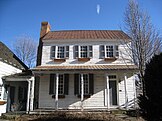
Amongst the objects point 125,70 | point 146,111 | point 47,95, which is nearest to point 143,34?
point 125,70

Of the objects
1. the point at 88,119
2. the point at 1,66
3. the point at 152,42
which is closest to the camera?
the point at 88,119

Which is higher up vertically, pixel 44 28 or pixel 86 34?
pixel 44 28

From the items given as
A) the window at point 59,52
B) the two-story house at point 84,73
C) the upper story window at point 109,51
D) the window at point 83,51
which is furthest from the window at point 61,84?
the upper story window at point 109,51

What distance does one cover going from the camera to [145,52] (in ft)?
36.2

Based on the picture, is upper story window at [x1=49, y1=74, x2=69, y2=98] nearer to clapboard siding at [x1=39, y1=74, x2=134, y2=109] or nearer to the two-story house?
the two-story house

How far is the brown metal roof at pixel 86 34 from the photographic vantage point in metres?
17.6

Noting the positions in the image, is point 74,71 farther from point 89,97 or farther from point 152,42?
point 152,42

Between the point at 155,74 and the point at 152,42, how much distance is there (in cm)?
551

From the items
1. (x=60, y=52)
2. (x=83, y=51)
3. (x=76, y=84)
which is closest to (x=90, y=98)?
(x=76, y=84)

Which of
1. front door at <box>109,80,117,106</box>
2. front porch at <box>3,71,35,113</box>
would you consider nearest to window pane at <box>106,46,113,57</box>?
front door at <box>109,80,117,106</box>

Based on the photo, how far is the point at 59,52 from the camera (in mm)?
17125

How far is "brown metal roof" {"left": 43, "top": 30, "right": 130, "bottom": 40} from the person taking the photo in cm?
1759

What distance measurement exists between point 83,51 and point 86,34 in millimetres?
2661

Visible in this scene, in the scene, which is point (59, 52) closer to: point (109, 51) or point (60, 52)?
point (60, 52)
